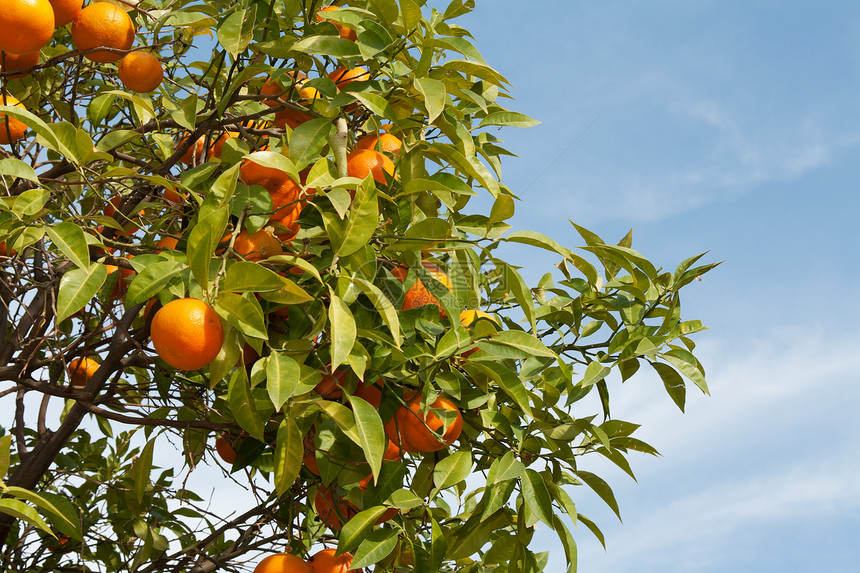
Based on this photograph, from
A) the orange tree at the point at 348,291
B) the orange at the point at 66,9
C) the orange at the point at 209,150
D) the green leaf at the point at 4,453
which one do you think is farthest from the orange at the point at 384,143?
the green leaf at the point at 4,453

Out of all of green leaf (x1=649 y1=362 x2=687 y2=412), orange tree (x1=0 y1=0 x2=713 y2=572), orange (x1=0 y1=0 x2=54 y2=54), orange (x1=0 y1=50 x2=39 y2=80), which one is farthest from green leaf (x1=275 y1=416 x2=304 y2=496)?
orange (x1=0 y1=50 x2=39 y2=80)

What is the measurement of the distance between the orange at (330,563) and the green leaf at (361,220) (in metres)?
0.62

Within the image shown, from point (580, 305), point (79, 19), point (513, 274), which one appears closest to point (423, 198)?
point (513, 274)

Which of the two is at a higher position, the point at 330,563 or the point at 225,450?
the point at 225,450

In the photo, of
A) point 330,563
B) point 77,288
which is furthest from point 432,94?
point 330,563

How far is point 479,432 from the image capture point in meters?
1.56

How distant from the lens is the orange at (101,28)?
1630 mm

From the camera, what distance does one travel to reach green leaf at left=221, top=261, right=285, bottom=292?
1.11m

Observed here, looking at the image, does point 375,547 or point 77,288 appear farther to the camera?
point 375,547

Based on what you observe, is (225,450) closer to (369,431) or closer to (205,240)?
(369,431)

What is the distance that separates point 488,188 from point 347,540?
66 cm

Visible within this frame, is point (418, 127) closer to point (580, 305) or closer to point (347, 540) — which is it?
point (580, 305)

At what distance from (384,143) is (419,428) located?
549 millimetres

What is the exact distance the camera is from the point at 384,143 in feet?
4.85
